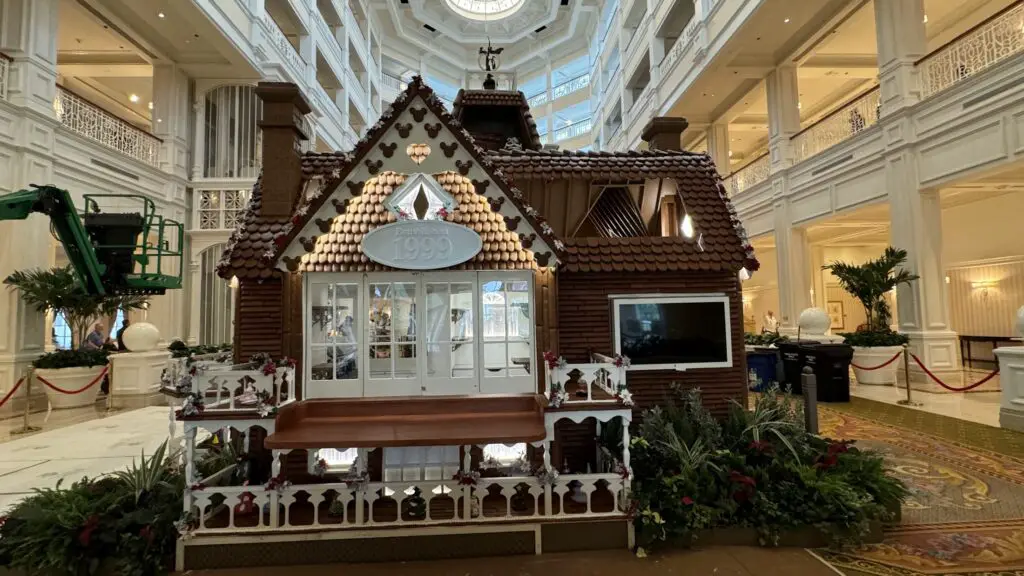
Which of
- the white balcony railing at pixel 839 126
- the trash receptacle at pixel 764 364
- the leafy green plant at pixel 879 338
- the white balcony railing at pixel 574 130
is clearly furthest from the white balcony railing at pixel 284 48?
the white balcony railing at pixel 574 130

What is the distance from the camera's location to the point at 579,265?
6770 millimetres

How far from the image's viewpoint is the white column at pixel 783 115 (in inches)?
731

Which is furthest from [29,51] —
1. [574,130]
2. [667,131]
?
[574,130]

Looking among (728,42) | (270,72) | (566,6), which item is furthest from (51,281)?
(566,6)

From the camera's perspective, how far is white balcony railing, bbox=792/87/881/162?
588 inches

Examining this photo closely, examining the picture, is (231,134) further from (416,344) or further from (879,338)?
(879,338)

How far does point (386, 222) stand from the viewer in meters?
5.91

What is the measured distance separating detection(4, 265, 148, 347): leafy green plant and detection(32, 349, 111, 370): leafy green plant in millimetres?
637

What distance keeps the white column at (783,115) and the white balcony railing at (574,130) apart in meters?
22.7

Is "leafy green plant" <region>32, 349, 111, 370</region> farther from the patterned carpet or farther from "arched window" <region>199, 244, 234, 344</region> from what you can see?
the patterned carpet

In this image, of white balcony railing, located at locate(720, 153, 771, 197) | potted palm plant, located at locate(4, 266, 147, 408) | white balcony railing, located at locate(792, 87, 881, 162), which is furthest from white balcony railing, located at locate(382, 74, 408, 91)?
white balcony railing, located at locate(792, 87, 881, 162)

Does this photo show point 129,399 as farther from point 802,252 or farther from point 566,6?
point 566,6

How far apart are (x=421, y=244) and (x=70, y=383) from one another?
12168mm

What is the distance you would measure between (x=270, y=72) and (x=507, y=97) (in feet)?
39.8
